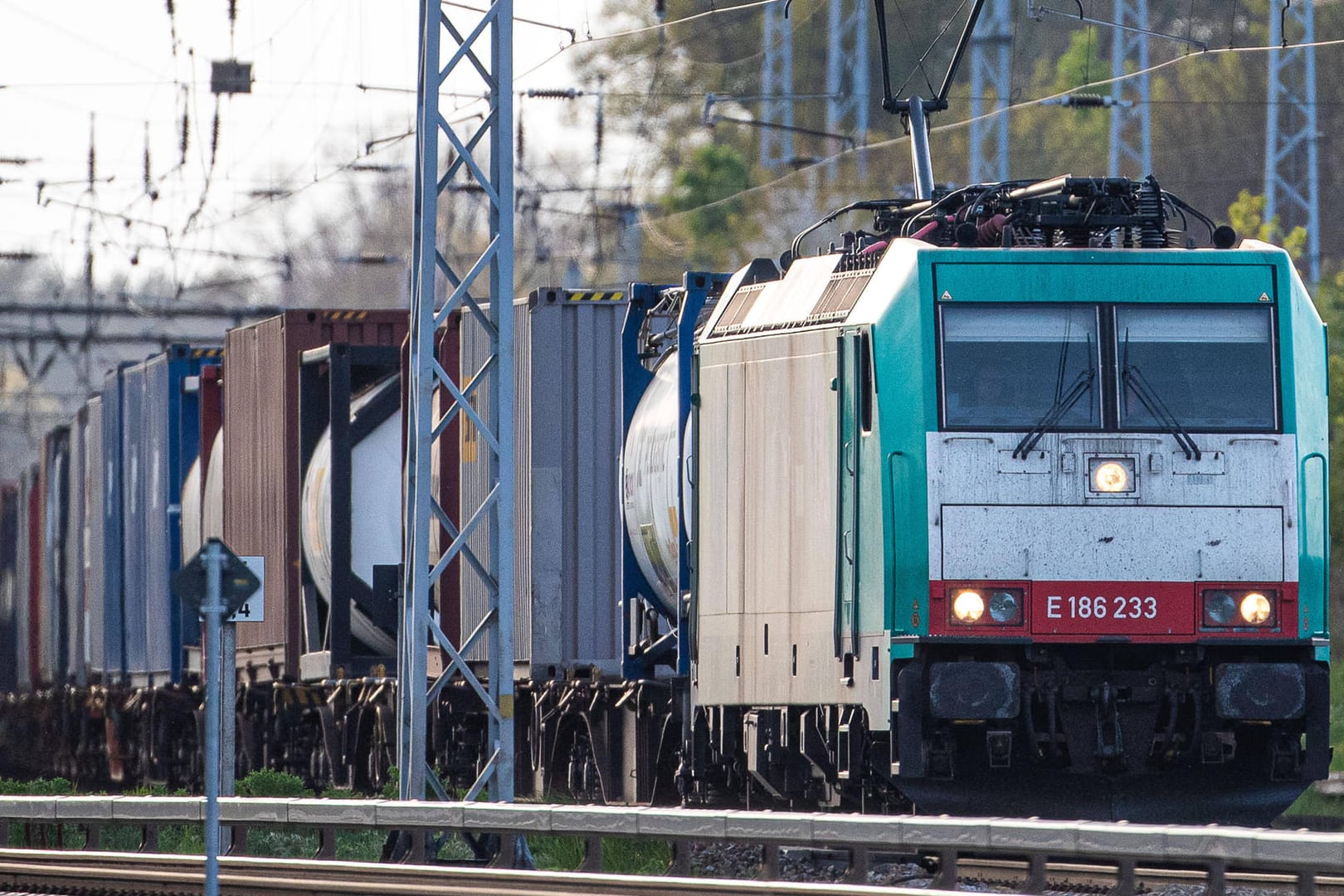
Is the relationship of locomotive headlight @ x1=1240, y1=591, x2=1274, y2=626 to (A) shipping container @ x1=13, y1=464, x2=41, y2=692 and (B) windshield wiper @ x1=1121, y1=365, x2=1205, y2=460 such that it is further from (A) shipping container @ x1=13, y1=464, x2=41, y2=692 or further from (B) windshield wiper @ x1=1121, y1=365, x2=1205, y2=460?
(A) shipping container @ x1=13, y1=464, x2=41, y2=692

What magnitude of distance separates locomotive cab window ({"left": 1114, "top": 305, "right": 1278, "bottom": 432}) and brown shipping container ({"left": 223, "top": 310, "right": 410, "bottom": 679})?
1083 centimetres

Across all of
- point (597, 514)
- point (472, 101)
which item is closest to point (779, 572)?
point (597, 514)

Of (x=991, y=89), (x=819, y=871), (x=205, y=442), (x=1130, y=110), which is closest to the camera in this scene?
(x=819, y=871)

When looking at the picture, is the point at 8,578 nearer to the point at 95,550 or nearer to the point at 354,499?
the point at 95,550

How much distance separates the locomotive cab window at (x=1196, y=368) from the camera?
1213cm

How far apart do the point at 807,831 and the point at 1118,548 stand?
235cm

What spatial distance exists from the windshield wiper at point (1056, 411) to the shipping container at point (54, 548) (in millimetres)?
23821

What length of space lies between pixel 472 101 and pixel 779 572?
21929mm

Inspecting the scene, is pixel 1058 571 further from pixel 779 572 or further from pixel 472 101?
pixel 472 101

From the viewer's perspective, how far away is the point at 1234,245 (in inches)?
495

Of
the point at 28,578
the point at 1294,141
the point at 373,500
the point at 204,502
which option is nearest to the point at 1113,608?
the point at 373,500

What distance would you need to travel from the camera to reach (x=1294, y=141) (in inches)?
1724

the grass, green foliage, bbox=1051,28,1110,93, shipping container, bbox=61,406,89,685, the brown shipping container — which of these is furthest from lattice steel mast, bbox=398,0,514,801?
green foliage, bbox=1051,28,1110,93

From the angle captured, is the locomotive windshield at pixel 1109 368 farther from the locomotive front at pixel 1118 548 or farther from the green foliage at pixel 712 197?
the green foliage at pixel 712 197
